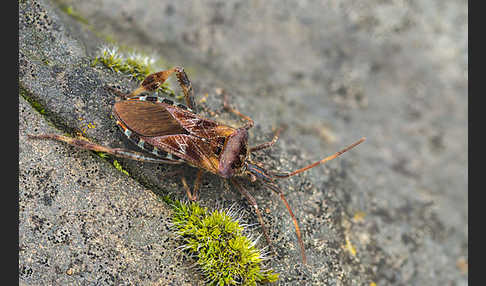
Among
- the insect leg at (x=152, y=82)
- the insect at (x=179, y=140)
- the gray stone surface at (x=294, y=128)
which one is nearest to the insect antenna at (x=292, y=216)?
the insect at (x=179, y=140)

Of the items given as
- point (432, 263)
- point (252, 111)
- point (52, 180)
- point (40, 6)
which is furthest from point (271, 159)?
point (40, 6)

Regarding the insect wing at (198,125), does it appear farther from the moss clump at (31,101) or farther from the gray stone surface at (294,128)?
the moss clump at (31,101)

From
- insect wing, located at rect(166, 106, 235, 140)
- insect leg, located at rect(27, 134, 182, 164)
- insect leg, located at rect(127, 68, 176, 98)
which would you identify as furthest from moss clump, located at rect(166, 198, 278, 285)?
insect leg, located at rect(127, 68, 176, 98)

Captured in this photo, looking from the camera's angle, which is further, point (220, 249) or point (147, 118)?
point (147, 118)

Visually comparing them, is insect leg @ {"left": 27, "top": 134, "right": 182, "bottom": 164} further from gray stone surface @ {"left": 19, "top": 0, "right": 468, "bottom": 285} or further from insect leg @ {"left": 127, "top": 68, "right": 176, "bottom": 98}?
insect leg @ {"left": 127, "top": 68, "right": 176, "bottom": 98}

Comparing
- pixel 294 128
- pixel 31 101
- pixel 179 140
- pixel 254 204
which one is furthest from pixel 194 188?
pixel 294 128

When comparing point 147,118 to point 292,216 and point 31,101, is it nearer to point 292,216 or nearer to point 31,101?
point 31,101
